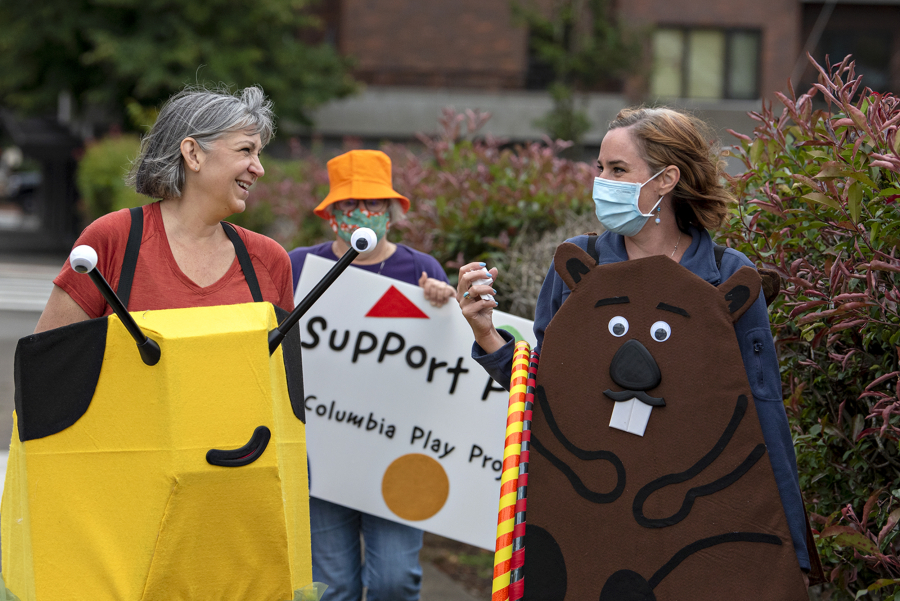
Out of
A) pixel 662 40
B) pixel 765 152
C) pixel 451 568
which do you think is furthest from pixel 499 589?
pixel 662 40

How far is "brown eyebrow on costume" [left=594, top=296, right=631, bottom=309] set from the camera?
2.22 metres

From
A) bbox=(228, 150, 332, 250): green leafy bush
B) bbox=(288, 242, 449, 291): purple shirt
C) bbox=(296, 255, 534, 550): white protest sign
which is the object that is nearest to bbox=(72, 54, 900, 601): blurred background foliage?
bbox=(296, 255, 534, 550): white protest sign

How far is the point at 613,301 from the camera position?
2.23 m

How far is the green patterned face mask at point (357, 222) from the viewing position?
3.74 m

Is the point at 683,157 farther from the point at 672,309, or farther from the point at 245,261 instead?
the point at 245,261

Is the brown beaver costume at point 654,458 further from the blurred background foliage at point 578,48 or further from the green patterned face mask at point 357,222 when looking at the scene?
the blurred background foliage at point 578,48

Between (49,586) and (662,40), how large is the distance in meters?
27.7

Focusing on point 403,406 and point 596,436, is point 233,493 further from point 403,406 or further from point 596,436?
point 403,406

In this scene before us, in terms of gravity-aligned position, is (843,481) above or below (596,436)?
below

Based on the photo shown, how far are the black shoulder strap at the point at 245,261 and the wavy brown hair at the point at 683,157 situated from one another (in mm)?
1075

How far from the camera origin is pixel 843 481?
2.79 metres

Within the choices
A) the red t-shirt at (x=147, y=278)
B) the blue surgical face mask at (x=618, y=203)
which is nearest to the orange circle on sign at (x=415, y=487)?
the red t-shirt at (x=147, y=278)

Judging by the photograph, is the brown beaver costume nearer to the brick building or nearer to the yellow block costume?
the yellow block costume

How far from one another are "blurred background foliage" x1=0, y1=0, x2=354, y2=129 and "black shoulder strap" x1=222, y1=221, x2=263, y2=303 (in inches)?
732
